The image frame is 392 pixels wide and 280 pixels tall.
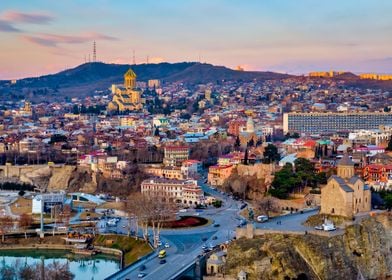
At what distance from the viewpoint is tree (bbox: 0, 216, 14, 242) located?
27.2 metres

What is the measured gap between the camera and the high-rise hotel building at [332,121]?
58094 millimetres

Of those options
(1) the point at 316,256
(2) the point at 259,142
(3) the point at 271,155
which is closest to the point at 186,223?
(1) the point at 316,256

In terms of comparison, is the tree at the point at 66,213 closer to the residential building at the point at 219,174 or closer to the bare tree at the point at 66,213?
the bare tree at the point at 66,213

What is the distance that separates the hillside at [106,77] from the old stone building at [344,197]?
102m

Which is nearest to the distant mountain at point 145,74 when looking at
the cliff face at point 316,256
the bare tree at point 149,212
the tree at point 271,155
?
the tree at point 271,155

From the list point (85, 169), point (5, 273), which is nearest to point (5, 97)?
point (85, 169)

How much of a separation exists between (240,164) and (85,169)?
9361 millimetres

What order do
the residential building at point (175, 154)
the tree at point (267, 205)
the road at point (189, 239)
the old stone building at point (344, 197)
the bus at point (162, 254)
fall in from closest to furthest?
the road at point (189, 239) < the bus at point (162, 254) < the old stone building at point (344, 197) < the tree at point (267, 205) < the residential building at point (175, 154)

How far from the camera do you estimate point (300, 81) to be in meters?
110

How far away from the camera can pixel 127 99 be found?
91.0m

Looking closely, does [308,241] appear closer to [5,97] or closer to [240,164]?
[240,164]

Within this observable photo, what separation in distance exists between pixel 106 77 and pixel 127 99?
5649 cm

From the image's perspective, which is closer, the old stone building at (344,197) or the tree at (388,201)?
the old stone building at (344,197)

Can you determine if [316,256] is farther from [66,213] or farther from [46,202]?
[46,202]
